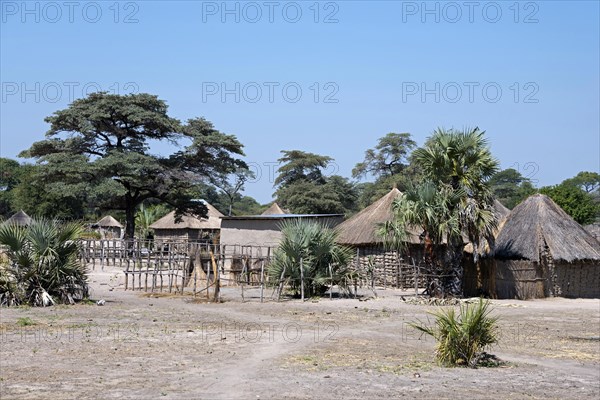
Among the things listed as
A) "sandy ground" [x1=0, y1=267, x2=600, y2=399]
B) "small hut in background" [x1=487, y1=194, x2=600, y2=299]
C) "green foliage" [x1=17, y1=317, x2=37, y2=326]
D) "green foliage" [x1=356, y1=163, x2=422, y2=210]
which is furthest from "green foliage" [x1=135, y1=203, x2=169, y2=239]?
"green foliage" [x1=17, y1=317, x2=37, y2=326]

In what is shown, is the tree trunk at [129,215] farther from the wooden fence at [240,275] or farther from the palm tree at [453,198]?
the palm tree at [453,198]

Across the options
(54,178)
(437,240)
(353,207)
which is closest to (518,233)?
(437,240)

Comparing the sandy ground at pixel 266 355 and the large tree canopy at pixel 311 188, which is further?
the large tree canopy at pixel 311 188

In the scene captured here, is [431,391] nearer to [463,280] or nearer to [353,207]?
[463,280]

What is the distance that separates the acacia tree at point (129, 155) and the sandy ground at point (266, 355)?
21.5 metres

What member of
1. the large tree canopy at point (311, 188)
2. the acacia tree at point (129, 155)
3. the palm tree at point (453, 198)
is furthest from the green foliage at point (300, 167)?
the palm tree at point (453, 198)

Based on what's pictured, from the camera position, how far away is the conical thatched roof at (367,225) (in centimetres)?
3238

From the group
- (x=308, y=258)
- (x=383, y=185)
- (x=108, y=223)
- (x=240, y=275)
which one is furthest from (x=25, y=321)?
(x=108, y=223)

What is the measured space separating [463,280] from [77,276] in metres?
14.5

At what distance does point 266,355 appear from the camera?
13297 mm

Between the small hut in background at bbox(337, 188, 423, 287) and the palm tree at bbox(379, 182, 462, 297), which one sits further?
the small hut in background at bbox(337, 188, 423, 287)

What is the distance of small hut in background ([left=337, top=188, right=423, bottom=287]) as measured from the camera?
3102 centimetres

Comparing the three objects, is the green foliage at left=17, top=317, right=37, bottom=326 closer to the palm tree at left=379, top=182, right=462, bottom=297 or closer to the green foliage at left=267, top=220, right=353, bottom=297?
the green foliage at left=267, top=220, right=353, bottom=297

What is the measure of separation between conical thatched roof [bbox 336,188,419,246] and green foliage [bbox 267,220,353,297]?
17.7 ft
